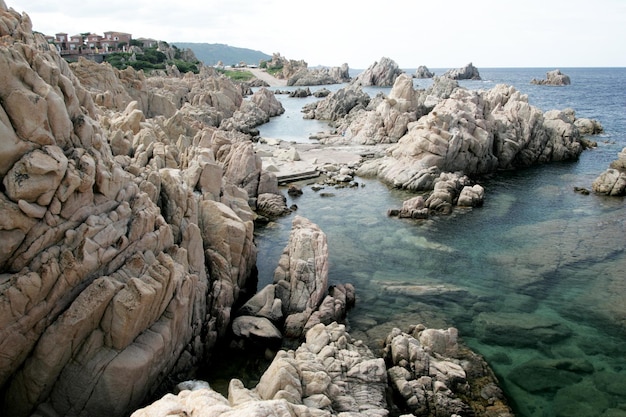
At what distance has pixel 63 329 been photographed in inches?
572

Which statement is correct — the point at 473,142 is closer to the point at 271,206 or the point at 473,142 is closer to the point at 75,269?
the point at 271,206

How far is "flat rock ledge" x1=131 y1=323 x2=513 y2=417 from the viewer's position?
580 inches

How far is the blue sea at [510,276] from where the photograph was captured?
790 inches

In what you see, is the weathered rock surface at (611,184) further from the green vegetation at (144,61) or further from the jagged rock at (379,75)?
the jagged rock at (379,75)

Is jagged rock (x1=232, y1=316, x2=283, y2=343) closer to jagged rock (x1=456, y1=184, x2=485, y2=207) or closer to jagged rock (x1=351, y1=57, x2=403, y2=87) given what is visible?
jagged rock (x1=456, y1=184, x2=485, y2=207)

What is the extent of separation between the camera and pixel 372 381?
671 inches

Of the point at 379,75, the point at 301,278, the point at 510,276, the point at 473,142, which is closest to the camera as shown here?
the point at 301,278

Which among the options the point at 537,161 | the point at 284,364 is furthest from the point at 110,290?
the point at 537,161

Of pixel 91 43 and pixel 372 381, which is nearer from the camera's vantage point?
pixel 372 381

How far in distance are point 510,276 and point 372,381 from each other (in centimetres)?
1556

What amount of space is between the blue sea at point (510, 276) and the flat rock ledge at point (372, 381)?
1.48 metres

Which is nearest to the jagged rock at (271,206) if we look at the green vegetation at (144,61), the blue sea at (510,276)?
the blue sea at (510,276)

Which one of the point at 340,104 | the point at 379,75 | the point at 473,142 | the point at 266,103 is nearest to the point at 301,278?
the point at 473,142

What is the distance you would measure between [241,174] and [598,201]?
3235 centimetres
